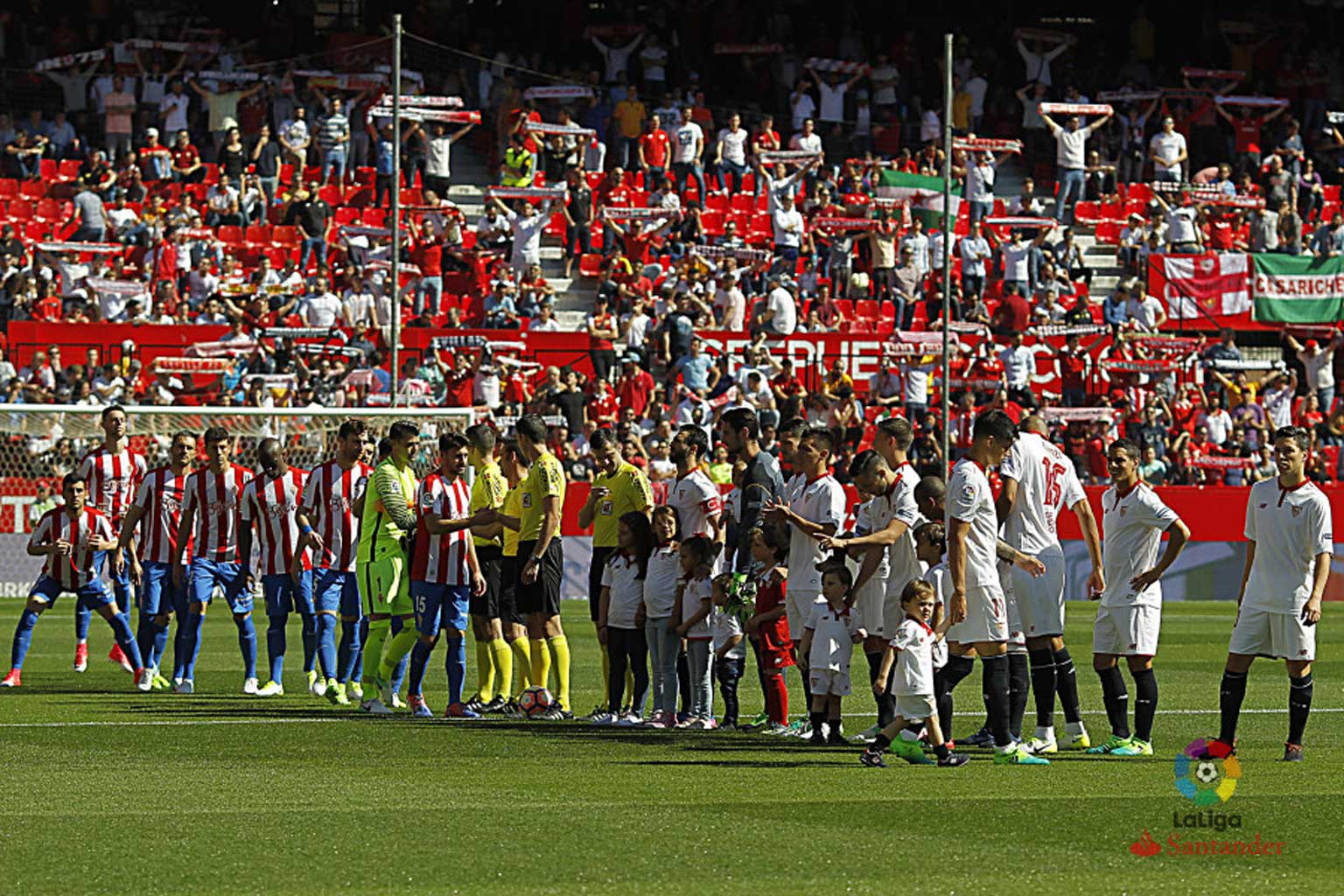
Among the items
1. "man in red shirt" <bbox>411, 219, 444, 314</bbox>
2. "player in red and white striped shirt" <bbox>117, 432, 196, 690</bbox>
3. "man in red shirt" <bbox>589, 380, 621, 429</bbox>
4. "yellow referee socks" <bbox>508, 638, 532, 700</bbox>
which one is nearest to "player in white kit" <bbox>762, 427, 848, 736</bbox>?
"yellow referee socks" <bbox>508, 638, 532, 700</bbox>

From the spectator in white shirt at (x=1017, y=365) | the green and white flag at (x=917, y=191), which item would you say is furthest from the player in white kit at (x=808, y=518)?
the green and white flag at (x=917, y=191)

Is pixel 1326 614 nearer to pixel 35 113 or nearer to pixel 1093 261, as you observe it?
pixel 1093 261

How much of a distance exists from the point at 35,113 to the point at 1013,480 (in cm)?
2935

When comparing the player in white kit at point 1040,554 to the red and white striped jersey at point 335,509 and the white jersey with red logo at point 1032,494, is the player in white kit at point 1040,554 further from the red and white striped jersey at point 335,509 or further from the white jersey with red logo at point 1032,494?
the red and white striped jersey at point 335,509

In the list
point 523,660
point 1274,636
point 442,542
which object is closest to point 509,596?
point 523,660

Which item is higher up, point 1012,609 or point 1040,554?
point 1040,554

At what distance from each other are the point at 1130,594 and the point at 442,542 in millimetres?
4808

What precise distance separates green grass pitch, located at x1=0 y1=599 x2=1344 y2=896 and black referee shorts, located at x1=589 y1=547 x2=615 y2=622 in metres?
1.09

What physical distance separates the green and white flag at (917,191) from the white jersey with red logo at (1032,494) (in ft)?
84.5

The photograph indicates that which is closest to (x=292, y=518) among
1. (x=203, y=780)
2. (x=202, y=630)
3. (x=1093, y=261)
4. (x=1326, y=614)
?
(x=203, y=780)

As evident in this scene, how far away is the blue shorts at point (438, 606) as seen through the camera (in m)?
15.8

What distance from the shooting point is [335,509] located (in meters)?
17.1

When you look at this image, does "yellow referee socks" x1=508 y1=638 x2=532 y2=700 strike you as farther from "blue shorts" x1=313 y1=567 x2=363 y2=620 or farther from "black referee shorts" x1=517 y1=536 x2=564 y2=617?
"blue shorts" x1=313 y1=567 x2=363 y2=620

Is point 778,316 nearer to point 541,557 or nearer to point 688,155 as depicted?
point 688,155
